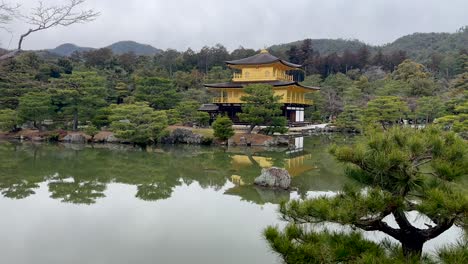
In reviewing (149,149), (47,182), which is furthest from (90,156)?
(47,182)

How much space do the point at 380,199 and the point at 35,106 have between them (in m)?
19.4

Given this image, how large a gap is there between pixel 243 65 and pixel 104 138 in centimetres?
962

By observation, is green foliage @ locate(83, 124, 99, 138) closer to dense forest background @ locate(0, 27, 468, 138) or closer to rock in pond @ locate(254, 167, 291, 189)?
dense forest background @ locate(0, 27, 468, 138)

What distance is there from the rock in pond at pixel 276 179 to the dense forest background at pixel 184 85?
458 cm

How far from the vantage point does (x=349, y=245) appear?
239cm

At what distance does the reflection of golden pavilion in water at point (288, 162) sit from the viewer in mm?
10736

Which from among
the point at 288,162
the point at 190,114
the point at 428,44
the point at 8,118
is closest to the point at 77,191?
the point at 288,162

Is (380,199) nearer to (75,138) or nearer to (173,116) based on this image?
(173,116)

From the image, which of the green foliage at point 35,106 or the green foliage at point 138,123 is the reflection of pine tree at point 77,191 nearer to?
the green foliage at point 138,123

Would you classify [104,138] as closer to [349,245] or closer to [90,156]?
[90,156]

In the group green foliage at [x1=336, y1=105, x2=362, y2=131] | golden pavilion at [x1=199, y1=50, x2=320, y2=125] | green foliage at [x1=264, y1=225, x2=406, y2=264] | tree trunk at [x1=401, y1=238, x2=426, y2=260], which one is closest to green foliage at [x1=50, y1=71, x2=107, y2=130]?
golden pavilion at [x1=199, y1=50, x2=320, y2=125]

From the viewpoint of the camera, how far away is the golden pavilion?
2215 centimetres

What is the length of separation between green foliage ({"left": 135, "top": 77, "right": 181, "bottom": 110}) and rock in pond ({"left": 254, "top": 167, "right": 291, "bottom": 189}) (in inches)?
538

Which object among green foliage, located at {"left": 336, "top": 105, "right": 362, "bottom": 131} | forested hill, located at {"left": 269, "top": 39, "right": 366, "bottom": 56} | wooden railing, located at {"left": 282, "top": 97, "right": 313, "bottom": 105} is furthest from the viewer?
forested hill, located at {"left": 269, "top": 39, "right": 366, "bottom": 56}
